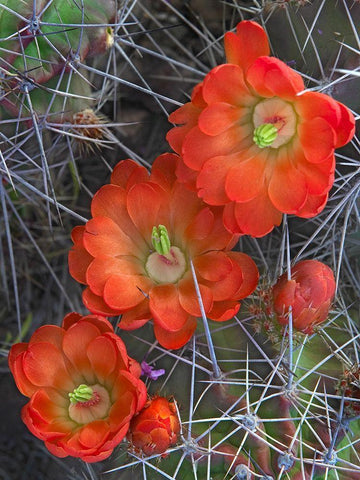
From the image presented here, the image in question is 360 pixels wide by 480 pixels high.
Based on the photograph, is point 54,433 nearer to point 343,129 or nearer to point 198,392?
point 198,392

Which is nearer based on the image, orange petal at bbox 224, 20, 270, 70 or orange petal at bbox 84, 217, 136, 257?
orange petal at bbox 224, 20, 270, 70

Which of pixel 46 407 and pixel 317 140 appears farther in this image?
pixel 46 407

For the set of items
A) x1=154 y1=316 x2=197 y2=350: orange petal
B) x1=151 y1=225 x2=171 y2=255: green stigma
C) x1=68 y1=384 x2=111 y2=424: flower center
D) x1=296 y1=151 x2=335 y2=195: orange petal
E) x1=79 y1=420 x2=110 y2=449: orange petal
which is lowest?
x1=68 y1=384 x2=111 y2=424: flower center

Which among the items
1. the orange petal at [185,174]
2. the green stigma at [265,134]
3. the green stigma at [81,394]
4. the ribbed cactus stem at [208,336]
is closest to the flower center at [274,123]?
the green stigma at [265,134]

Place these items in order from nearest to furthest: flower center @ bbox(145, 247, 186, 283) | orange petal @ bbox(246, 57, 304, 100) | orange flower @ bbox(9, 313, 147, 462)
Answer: orange petal @ bbox(246, 57, 304, 100) < orange flower @ bbox(9, 313, 147, 462) < flower center @ bbox(145, 247, 186, 283)

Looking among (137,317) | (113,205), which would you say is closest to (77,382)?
(137,317)

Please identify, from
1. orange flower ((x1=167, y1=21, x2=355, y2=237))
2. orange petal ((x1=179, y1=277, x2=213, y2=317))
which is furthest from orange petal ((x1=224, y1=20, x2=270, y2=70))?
orange petal ((x1=179, y1=277, x2=213, y2=317))

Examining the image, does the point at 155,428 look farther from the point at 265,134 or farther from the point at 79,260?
the point at 265,134

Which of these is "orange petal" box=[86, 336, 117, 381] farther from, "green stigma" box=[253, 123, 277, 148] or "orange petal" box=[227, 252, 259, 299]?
"green stigma" box=[253, 123, 277, 148]
